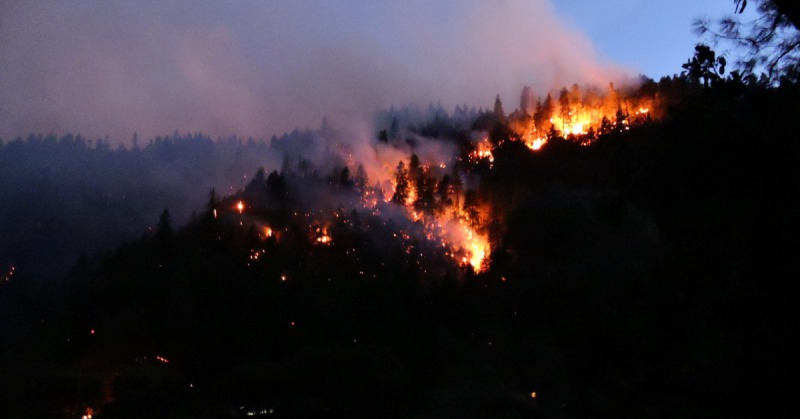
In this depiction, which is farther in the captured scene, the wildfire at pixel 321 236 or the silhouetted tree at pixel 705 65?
the wildfire at pixel 321 236

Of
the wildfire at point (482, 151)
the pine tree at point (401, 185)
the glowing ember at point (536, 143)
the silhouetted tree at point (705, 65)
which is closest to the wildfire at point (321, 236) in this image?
the pine tree at point (401, 185)

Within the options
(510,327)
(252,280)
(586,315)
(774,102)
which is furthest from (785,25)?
(252,280)

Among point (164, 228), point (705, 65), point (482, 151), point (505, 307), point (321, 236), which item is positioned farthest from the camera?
point (482, 151)

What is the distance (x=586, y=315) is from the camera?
35.8 ft

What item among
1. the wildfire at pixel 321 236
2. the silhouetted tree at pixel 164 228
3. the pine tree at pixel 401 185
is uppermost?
the pine tree at pixel 401 185

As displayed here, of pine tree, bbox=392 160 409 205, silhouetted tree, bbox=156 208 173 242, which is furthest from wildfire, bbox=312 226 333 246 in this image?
pine tree, bbox=392 160 409 205

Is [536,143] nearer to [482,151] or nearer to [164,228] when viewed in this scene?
[482,151]

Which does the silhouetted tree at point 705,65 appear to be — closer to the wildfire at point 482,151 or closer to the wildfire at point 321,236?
the wildfire at point 321,236

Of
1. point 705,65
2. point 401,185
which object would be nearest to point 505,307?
point 705,65

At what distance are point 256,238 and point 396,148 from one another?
31392 millimetres

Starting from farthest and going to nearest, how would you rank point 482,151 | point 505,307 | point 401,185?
point 482,151 → point 401,185 → point 505,307

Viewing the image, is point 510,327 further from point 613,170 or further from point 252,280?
point 252,280

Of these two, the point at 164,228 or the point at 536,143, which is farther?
the point at 536,143

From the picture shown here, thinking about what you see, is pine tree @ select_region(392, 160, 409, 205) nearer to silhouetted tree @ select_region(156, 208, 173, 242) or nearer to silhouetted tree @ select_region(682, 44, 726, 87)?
silhouetted tree @ select_region(156, 208, 173, 242)
